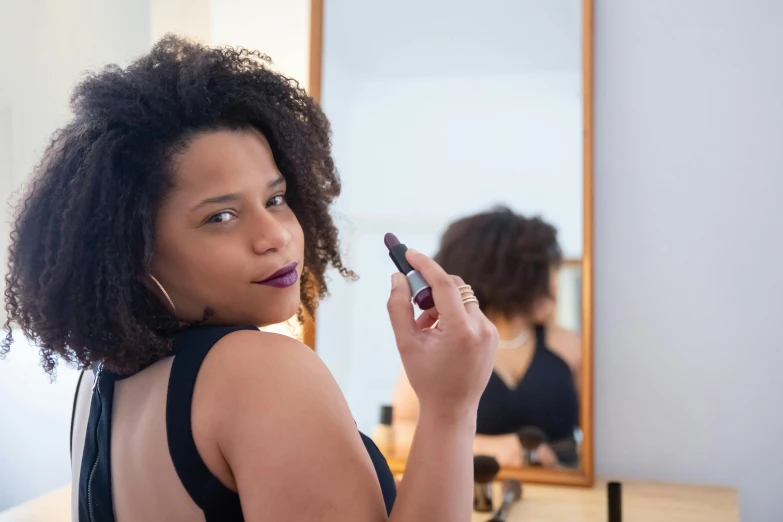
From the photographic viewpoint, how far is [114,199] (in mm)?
693

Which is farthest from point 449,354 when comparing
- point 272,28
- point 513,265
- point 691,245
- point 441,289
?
point 272,28

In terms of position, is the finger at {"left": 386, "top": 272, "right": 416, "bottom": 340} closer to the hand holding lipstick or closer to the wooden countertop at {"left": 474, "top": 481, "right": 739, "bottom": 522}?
the hand holding lipstick

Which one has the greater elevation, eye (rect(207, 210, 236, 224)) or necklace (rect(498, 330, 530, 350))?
eye (rect(207, 210, 236, 224))

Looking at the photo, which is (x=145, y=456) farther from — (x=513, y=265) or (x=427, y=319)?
(x=513, y=265)

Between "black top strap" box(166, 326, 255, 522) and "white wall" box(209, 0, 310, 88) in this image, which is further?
"white wall" box(209, 0, 310, 88)

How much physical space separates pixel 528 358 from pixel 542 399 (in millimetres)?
88

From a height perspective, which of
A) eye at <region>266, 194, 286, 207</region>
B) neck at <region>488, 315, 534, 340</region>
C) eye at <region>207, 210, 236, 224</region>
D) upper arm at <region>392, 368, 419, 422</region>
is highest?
eye at <region>266, 194, 286, 207</region>

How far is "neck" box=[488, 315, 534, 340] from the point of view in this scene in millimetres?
1549

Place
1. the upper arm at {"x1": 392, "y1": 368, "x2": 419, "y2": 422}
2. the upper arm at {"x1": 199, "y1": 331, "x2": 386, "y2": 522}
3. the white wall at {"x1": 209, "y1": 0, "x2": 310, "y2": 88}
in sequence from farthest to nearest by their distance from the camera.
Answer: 1. the white wall at {"x1": 209, "y1": 0, "x2": 310, "y2": 88}
2. the upper arm at {"x1": 392, "y1": 368, "x2": 419, "y2": 422}
3. the upper arm at {"x1": 199, "y1": 331, "x2": 386, "y2": 522}

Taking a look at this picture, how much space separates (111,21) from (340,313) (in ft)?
2.94

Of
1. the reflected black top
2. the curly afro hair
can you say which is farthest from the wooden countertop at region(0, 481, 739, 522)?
the curly afro hair

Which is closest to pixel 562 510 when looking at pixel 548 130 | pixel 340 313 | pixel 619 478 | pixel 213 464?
pixel 619 478

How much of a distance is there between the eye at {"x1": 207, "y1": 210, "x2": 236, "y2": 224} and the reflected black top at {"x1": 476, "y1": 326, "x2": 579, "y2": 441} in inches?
37.1

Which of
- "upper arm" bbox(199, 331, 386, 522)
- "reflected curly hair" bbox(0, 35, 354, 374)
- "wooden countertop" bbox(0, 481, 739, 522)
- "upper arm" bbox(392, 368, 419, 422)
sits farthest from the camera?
"upper arm" bbox(392, 368, 419, 422)
